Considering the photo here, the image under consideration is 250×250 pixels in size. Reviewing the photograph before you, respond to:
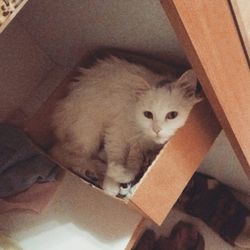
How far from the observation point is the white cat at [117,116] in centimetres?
105

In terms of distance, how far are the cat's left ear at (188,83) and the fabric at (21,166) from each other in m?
0.37

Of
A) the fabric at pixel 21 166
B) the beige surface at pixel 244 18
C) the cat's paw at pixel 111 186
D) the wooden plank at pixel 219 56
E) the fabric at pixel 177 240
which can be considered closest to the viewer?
the wooden plank at pixel 219 56

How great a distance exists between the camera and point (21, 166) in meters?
1.13

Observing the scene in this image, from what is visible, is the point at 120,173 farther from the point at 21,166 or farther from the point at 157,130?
the point at 21,166

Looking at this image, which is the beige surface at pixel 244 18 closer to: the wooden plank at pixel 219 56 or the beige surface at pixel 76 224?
the wooden plank at pixel 219 56

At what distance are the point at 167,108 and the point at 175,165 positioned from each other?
14 cm

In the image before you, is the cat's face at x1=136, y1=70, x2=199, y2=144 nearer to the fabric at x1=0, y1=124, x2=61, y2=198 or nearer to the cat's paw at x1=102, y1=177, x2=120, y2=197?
the cat's paw at x1=102, y1=177, x2=120, y2=197

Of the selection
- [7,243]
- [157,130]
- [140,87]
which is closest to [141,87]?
[140,87]

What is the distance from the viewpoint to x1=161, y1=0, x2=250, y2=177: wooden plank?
760mm

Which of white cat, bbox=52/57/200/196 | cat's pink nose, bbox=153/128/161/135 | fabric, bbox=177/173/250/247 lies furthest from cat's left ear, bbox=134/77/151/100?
fabric, bbox=177/173/250/247

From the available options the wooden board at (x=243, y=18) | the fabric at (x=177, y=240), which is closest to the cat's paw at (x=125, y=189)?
the wooden board at (x=243, y=18)

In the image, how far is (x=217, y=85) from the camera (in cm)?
87

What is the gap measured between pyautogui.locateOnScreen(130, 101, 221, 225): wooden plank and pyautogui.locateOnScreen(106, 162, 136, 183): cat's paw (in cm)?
11

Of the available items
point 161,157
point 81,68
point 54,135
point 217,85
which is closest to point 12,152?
point 54,135
